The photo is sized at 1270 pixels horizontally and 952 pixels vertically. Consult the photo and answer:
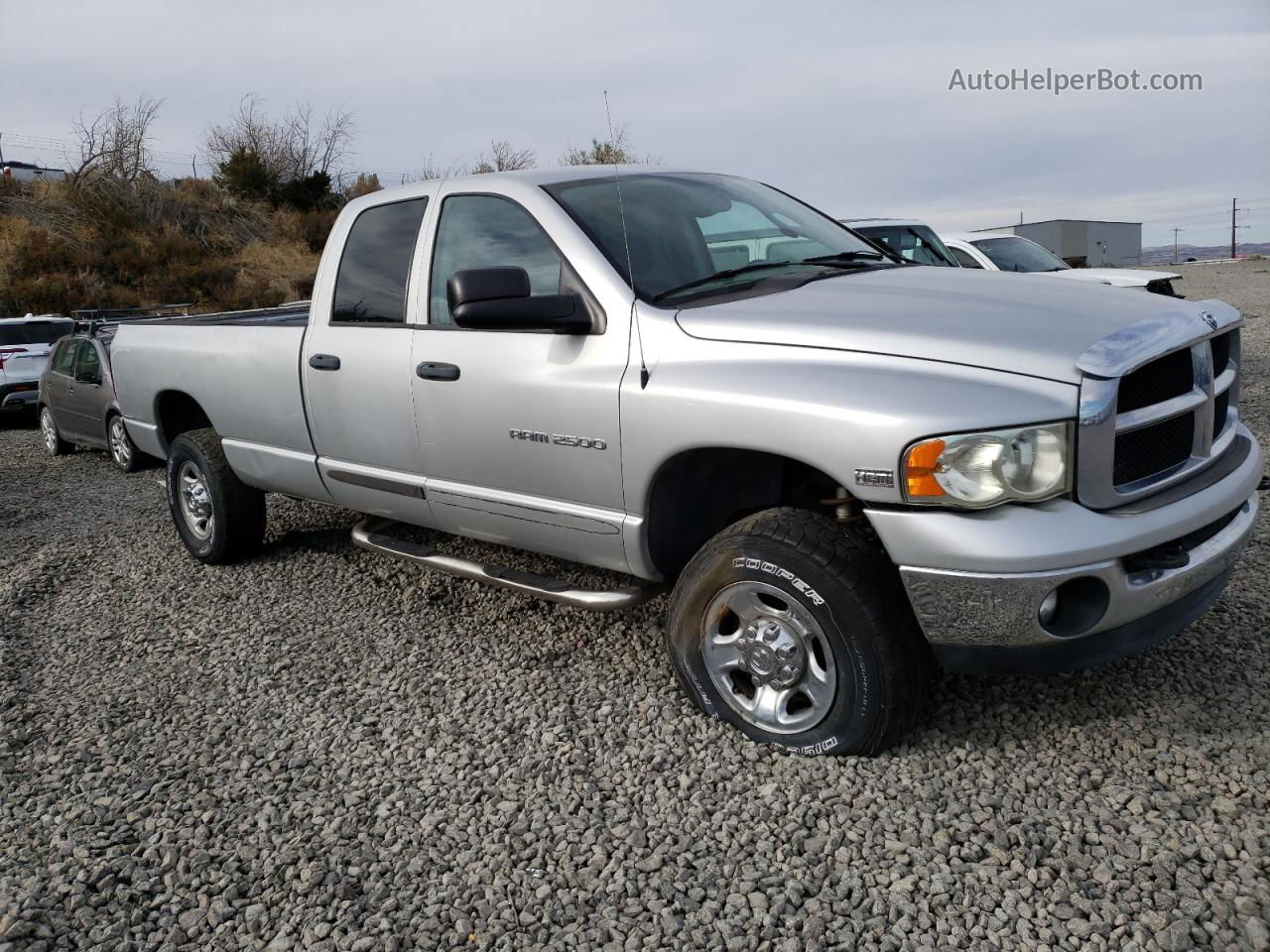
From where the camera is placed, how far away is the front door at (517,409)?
3387 mm

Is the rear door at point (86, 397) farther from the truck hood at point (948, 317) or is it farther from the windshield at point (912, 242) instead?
the truck hood at point (948, 317)

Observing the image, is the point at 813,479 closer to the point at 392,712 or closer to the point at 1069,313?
the point at 1069,313

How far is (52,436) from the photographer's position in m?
11.8

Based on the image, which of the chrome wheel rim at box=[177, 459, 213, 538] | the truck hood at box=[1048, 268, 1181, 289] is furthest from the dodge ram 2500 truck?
the truck hood at box=[1048, 268, 1181, 289]

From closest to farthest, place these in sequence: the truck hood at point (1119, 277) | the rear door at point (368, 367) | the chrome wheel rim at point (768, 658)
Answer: the chrome wheel rim at point (768, 658) → the rear door at point (368, 367) → the truck hood at point (1119, 277)

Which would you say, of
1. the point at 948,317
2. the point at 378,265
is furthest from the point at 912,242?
the point at 948,317

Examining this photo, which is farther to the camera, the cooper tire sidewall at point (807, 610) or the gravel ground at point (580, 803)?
the cooper tire sidewall at point (807, 610)

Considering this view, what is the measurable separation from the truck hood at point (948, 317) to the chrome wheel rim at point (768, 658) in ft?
2.59

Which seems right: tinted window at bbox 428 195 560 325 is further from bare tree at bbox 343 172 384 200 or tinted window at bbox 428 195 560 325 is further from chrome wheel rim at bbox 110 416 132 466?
bare tree at bbox 343 172 384 200

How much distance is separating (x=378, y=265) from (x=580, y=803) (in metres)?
2.50

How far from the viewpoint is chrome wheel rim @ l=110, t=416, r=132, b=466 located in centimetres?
1012

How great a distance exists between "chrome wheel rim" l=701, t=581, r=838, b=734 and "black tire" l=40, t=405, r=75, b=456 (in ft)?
35.4

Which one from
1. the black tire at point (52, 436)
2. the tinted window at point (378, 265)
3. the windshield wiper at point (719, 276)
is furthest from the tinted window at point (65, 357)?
the windshield wiper at point (719, 276)

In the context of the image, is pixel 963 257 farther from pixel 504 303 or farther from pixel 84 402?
pixel 84 402
